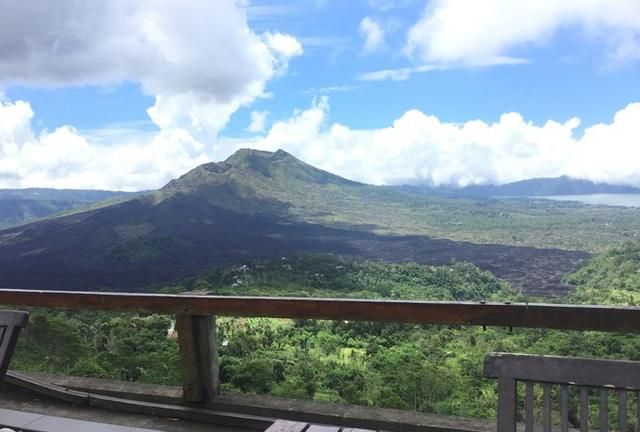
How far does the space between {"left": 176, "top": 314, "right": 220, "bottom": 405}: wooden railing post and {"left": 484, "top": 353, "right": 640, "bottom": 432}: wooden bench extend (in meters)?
1.86

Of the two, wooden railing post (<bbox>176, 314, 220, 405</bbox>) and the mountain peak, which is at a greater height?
the mountain peak

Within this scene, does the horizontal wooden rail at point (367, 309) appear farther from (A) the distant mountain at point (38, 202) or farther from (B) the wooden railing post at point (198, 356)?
(A) the distant mountain at point (38, 202)

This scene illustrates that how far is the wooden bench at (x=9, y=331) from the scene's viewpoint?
6.48 feet

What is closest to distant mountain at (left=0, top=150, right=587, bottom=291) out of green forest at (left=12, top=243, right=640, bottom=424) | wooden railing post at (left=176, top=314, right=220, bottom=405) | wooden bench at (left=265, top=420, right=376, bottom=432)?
green forest at (left=12, top=243, right=640, bottom=424)

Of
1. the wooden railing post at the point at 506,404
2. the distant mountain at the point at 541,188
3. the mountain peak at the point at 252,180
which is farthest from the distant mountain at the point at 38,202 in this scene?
the wooden railing post at the point at 506,404

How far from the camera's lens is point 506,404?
4.44 feet

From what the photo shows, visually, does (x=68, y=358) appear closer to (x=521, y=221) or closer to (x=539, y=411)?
(x=539, y=411)

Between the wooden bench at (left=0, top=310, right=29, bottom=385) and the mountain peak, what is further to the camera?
the mountain peak

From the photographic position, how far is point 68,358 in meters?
3.74

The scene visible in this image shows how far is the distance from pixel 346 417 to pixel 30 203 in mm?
133123

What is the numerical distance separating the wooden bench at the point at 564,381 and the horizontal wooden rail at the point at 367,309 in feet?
3.12

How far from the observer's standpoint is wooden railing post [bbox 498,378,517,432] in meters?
1.34

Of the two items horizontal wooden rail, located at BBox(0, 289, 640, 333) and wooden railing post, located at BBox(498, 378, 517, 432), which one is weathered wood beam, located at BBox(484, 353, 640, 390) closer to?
wooden railing post, located at BBox(498, 378, 517, 432)

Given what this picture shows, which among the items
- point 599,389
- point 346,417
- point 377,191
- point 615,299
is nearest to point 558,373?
point 599,389
